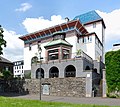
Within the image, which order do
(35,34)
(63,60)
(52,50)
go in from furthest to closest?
(35,34)
(52,50)
(63,60)

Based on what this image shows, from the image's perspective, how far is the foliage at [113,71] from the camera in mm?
32188

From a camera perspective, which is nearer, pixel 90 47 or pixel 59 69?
pixel 59 69

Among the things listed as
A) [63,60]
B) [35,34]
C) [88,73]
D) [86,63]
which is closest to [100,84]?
[88,73]

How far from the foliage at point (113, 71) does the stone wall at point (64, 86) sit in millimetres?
3990

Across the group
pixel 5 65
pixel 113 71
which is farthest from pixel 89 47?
pixel 5 65

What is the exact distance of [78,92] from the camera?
35219 millimetres

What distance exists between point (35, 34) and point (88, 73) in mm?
27817

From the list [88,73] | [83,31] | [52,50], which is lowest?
[88,73]

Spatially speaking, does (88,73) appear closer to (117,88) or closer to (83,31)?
(117,88)

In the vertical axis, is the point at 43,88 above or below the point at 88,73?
below

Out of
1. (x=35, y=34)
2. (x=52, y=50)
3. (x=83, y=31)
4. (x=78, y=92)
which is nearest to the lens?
(x=78, y=92)

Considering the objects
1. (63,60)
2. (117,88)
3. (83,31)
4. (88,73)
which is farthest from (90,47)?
(117,88)

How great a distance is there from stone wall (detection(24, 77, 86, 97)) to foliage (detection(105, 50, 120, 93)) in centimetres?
399

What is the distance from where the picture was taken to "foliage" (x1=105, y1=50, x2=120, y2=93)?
32188 millimetres
